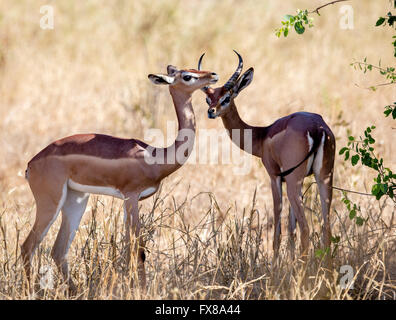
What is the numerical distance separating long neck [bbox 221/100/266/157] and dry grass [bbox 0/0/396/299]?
17.4 inches

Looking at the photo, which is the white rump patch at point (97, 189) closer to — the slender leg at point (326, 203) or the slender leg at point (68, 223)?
the slender leg at point (68, 223)

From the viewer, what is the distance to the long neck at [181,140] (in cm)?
478

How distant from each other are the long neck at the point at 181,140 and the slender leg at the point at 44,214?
70cm

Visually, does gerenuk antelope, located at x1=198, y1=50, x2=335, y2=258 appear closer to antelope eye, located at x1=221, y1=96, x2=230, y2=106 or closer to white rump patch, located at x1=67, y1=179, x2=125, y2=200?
antelope eye, located at x1=221, y1=96, x2=230, y2=106

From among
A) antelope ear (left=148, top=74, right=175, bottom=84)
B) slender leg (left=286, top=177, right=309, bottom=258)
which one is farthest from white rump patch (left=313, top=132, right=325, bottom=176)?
antelope ear (left=148, top=74, right=175, bottom=84)

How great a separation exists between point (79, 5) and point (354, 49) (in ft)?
18.6

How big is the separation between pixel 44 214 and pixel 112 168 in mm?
549

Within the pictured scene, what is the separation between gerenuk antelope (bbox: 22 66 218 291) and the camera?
4734 millimetres

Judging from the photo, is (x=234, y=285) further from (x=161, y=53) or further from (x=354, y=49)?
(x=354, y=49)

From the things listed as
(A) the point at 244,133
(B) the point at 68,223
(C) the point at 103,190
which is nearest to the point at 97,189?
(C) the point at 103,190

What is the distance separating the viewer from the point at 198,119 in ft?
31.9

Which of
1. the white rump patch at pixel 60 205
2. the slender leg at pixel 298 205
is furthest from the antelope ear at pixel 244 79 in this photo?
the white rump patch at pixel 60 205

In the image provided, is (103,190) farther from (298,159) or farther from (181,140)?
(298,159)
